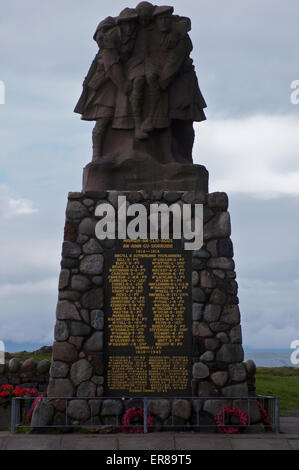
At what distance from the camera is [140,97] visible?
1145 cm

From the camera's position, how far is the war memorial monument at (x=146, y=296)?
9.77 meters

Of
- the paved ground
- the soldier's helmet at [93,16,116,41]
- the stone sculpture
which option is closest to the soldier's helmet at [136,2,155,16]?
the stone sculpture

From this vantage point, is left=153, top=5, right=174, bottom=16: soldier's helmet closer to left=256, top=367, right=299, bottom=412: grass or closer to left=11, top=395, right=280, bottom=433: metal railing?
left=11, top=395, right=280, bottom=433: metal railing

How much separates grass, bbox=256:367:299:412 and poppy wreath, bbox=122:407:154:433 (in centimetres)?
568

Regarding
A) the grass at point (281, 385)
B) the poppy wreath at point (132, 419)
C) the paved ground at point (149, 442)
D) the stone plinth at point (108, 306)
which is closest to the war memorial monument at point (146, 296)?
the stone plinth at point (108, 306)

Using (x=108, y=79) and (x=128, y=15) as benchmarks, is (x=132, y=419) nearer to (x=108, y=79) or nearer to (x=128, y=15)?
(x=108, y=79)

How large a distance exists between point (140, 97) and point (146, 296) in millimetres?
3714

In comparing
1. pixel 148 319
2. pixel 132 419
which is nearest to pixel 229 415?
pixel 132 419

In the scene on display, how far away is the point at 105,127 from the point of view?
11.8m

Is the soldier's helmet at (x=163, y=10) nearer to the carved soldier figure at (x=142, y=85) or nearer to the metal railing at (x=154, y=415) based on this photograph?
the carved soldier figure at (x=142, y=85)

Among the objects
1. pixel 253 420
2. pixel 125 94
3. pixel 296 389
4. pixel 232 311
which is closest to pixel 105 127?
pixel 125 94

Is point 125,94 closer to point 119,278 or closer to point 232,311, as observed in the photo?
point 119,278

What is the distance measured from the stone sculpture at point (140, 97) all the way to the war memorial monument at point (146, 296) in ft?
0.13
